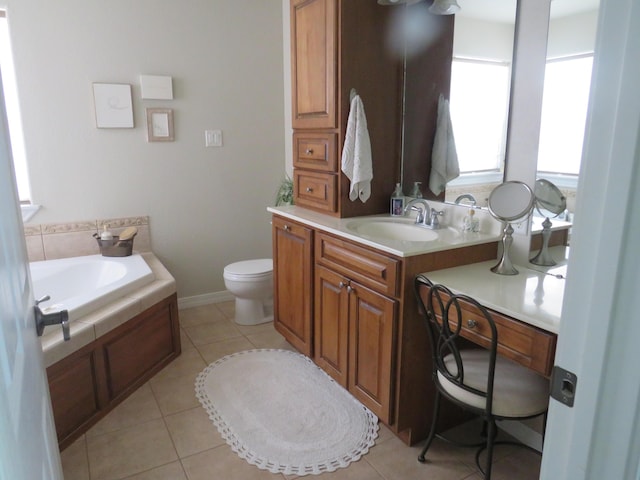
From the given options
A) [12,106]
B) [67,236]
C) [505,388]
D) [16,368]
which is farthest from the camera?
[67,236]

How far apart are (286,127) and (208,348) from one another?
1.84 m

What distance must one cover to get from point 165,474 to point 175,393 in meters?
0.61

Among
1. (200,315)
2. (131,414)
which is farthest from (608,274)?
(200,315)

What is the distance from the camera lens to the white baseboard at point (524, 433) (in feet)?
6.44

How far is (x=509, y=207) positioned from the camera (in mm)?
1786

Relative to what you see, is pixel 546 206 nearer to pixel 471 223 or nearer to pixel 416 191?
pixel 471 223

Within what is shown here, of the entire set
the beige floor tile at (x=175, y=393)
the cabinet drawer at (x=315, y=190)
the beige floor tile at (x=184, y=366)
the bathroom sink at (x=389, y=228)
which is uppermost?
the cabinet drawer at (x=315, y=190)

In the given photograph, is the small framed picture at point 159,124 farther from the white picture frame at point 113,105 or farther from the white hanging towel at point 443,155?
the white hanging towel at point 443,155

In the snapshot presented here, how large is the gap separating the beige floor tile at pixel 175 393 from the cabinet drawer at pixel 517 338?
1.47 meters

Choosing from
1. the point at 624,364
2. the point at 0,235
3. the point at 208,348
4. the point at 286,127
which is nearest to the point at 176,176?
the point at 286,127

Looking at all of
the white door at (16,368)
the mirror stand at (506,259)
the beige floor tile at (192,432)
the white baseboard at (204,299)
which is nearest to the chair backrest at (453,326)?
the mirror stand at (506,259)

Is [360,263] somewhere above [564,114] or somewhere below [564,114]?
below

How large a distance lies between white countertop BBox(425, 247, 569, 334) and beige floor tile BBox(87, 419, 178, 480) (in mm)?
1374

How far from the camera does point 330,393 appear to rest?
2.39 m
